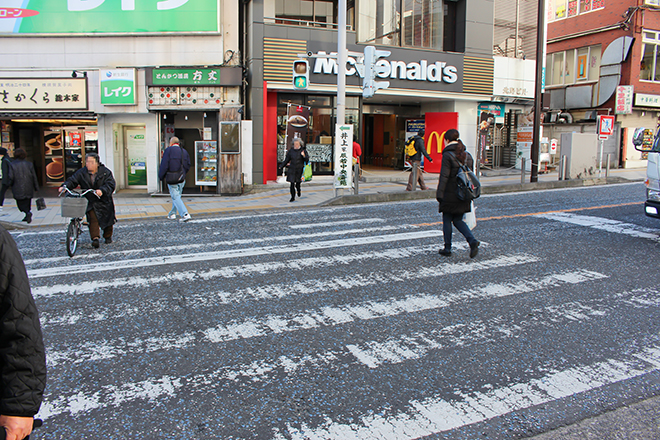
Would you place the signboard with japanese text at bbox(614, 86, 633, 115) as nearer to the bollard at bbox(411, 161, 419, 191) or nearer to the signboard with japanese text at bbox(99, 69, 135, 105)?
the bollard at bbox(411, 161, 419, 191)

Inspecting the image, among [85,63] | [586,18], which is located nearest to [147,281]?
[85,63]

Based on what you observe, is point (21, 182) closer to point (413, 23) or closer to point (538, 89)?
point (413, 23)

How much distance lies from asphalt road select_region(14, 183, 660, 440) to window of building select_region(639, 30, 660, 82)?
2204cm

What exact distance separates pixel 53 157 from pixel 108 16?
610 centimetres

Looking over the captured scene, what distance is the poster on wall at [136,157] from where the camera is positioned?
1802 centimetres

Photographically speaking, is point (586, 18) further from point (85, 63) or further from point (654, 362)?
point (654, 362)

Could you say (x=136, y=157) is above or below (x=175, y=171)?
above

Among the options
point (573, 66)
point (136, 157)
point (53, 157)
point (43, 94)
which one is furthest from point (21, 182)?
point (573, 66)

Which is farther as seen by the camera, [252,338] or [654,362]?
[252,338]

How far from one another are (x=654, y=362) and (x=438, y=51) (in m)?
18.3

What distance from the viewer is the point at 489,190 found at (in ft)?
53.3

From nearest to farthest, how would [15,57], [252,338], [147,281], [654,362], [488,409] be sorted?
1. [488,409]
2. [654,362]
3. [252,338]
4. [147,281]
5. [15,57]

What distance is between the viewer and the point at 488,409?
3.29m

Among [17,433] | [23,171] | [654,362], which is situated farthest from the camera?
[23,171]
